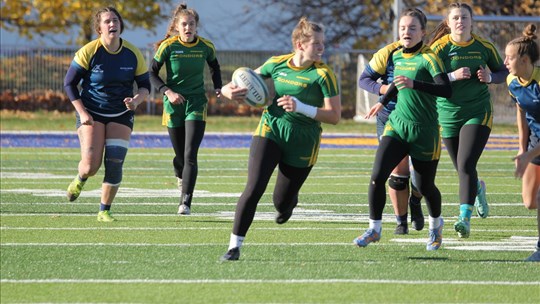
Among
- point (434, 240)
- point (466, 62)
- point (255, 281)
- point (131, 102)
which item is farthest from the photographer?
point (131, 102)

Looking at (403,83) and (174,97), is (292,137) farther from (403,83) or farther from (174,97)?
(174,97)

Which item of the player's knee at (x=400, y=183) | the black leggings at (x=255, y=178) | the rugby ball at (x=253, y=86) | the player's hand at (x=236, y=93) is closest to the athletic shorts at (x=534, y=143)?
the player's knee at (x=400, y=183)

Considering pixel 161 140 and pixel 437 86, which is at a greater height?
pixel 437 86

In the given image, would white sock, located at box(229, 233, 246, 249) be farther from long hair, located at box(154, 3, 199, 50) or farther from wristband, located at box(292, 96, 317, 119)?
long hair, located at box(154, 3, 199, 50)

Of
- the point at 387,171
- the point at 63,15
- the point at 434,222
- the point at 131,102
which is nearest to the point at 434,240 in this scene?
the point at 434,222

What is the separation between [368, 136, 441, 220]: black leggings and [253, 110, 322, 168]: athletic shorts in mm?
674

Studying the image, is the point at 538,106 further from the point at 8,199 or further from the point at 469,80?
the point at 8,199

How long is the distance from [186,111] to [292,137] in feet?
12.9

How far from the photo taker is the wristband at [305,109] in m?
8.22

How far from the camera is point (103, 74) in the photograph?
11.1m

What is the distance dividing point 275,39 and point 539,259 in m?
28.3

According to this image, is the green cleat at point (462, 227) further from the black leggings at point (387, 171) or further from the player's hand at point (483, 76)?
the player's hand at point (483, 76)

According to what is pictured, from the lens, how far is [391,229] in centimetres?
1088

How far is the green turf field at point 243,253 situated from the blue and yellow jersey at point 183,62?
1.26 m
